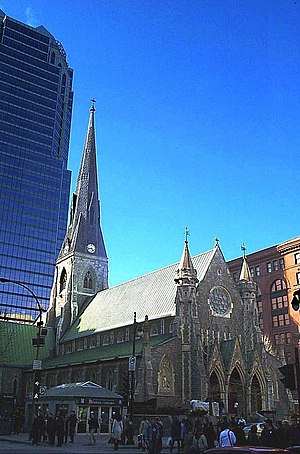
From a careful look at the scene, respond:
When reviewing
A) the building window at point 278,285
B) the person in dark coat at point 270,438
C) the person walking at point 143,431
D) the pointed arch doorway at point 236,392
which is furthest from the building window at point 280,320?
the person in dark coat at point 270,438

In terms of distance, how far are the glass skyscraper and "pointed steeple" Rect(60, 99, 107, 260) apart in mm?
59162

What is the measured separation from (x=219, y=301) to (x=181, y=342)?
7.21m

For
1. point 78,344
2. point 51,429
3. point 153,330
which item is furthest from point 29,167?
point 51,429

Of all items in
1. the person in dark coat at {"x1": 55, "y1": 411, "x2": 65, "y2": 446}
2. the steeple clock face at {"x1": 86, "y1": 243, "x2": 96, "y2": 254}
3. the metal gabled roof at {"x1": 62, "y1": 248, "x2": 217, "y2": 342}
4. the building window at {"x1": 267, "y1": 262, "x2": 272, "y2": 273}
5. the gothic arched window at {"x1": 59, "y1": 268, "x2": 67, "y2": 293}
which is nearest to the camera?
the person in dark coat at {"x1": 55, "y1": 411, "x2": 65, "y2": 446}

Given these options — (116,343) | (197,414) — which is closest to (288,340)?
(116,343)

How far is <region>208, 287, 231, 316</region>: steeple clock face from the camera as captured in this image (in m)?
50.8

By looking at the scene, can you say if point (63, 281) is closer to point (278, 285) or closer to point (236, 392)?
point (278, 285)

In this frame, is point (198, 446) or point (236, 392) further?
point (236, 392)

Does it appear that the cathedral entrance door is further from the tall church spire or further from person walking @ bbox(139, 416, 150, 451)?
the tall church spire

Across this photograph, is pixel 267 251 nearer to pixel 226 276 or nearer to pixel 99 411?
pixel 226 276

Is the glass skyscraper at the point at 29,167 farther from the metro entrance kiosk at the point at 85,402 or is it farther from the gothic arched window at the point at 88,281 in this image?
the metro entrance kiosk at the point at 85,402

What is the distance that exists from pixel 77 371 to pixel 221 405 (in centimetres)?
1847

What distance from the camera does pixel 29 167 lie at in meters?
141

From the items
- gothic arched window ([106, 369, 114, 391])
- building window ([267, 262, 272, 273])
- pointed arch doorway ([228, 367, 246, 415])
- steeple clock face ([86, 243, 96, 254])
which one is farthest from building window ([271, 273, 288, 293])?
gothic arched window ([106, 369, 114, 391])
